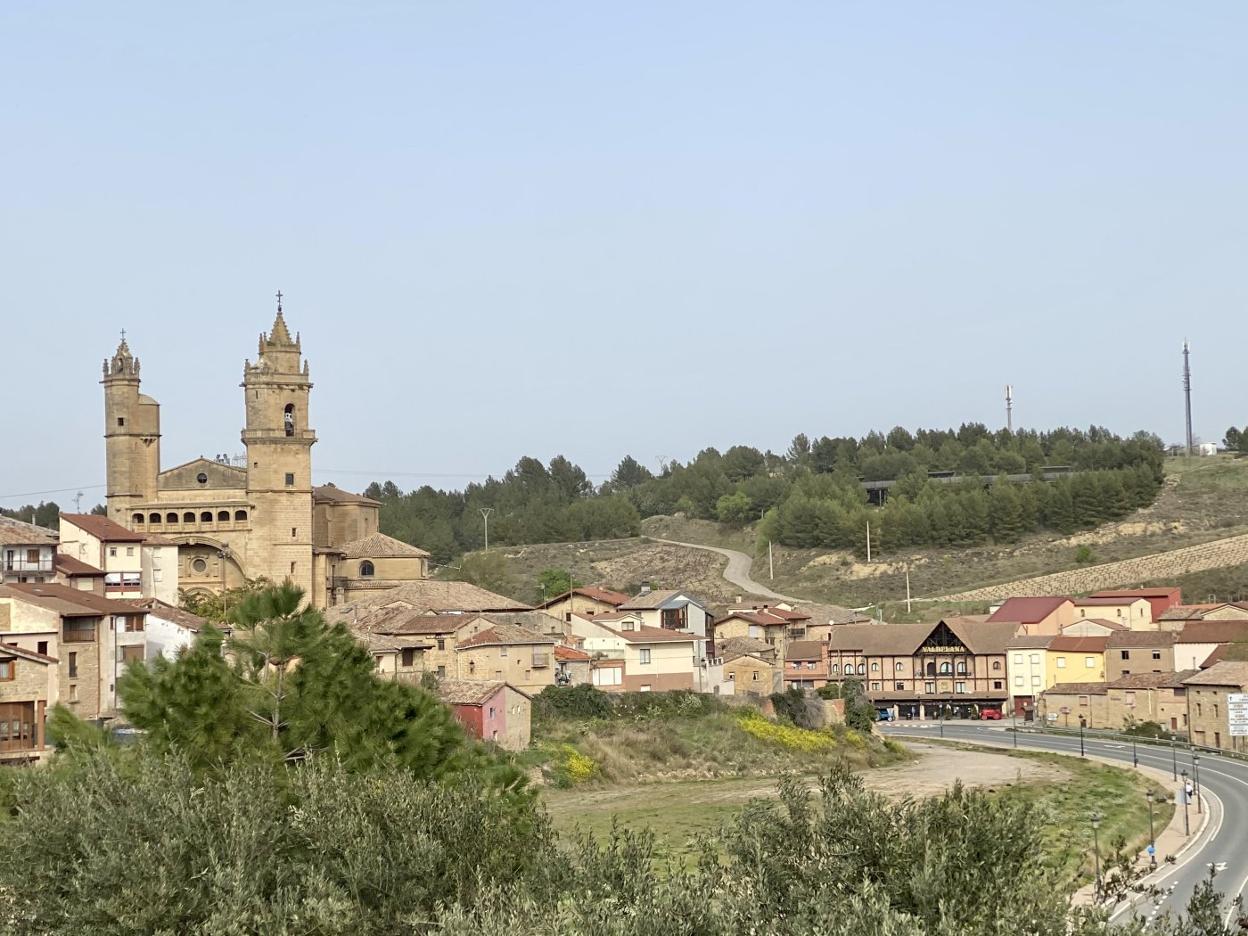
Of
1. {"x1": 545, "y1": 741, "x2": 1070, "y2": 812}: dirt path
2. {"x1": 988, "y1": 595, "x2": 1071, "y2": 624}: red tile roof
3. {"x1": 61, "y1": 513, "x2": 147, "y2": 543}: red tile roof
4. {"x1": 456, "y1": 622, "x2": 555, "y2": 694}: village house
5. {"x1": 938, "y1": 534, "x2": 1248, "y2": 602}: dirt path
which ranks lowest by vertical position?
{"x1": 545, "y1": 741, "x2": 1070, "y2": 812}: dirt path

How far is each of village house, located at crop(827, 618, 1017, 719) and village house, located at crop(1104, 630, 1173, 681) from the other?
6186mm

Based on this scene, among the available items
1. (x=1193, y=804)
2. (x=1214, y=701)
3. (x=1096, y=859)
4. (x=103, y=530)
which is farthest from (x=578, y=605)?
(x=1096, y=859)

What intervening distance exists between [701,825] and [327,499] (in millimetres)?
51391

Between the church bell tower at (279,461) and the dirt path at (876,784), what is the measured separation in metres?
28.3

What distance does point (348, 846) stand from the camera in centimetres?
2086

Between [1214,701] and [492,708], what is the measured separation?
3692 cm

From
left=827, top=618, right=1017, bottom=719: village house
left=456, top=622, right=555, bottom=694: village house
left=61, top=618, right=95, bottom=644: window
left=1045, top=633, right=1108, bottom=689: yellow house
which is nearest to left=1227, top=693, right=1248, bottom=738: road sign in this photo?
left=1045, top=633, right=1108, bottom=689: yellow house

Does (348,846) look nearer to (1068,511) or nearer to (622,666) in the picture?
(622,666)

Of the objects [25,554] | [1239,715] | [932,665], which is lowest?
[1239,715]

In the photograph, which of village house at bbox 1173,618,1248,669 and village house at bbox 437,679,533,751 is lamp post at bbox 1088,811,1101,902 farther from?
village house at bbox 1173,618,1248,669

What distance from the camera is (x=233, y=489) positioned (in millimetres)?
82938

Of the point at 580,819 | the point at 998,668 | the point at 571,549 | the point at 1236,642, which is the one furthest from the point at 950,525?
the point at 580,819

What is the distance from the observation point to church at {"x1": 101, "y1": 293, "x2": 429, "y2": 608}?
267 feet

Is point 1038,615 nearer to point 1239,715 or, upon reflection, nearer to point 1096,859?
point 1239,715
